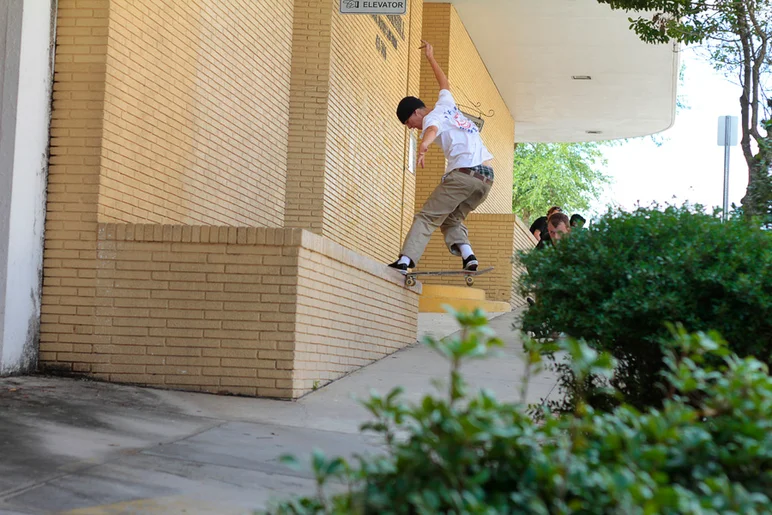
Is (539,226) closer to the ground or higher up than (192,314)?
higher up

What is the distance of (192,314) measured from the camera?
6844mm

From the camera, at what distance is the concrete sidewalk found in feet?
13.3

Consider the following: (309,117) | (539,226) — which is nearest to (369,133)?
(309,117)

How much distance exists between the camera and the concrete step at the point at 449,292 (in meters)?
14.8

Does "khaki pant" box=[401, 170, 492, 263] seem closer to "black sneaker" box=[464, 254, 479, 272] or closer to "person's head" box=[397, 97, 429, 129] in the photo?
"black sneaker" box=[464, 254, 479, 272]

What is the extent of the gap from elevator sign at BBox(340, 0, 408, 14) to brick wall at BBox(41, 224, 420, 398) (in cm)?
417

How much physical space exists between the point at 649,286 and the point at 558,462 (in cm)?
281

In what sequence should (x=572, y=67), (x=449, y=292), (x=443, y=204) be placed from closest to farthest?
(x=443, y=204)
(x=449, y=292)
(x=572, y=67)

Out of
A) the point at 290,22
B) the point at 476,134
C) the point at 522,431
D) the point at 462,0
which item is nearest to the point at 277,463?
the point at 522,431

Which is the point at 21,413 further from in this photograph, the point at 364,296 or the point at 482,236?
the point at 482,236

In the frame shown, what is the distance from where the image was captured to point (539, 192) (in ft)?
129

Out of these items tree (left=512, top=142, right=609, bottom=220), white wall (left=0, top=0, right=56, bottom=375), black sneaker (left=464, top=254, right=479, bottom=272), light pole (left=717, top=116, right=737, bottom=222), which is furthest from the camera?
tree (left=512, top=142, right=609, bottom=220)

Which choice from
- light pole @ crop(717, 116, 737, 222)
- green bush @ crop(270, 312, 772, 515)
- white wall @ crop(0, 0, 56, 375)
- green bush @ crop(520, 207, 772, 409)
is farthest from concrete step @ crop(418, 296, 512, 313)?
green bush @ crop(270, 312, 772, 515)

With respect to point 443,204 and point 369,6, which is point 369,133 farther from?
point 443,204
